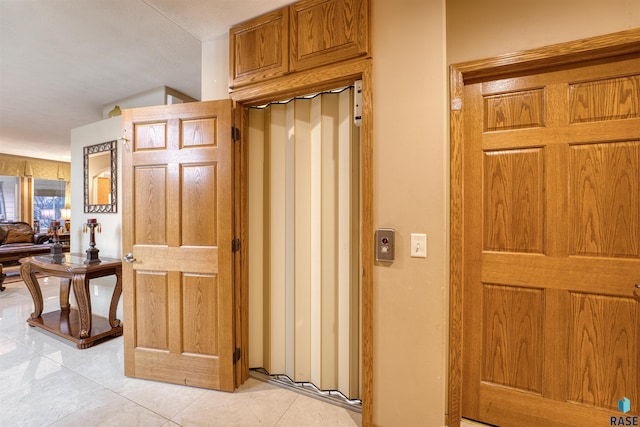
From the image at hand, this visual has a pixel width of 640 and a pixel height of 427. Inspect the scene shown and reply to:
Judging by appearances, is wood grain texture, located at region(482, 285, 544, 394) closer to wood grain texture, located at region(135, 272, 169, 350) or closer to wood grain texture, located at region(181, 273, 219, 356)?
wood grain texture, located at region(181, 273, 219, 356)

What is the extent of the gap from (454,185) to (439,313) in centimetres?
69

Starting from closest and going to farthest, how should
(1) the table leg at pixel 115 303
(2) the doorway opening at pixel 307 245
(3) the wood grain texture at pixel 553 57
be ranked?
(3) the wood grain texture at pixel 553 57 → (2) the doorway opening at pixel 307 245 → (1) the table leg at pixel 115 303

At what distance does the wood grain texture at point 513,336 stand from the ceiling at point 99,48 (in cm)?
224

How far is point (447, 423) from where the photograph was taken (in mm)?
1532

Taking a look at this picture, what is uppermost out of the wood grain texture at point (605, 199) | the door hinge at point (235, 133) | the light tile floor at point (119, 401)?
the door hinge at point (235, 133)

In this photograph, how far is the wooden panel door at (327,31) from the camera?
1535 mm

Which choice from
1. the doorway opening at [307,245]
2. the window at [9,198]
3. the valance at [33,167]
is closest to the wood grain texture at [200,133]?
the doorway opening at [307,245]

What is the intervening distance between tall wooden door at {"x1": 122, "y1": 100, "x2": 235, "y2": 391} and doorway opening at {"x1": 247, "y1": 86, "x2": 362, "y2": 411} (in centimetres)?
26

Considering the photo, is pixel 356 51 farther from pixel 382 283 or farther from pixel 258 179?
pixel 382 283

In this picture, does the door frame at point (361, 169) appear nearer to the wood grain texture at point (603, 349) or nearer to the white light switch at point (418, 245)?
the white light switch at point (418, 245)

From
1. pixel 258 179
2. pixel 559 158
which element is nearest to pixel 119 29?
pixel 258 179

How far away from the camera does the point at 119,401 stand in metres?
1.83

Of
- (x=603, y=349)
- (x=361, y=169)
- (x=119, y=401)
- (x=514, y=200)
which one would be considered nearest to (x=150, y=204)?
(x=119, y=401)

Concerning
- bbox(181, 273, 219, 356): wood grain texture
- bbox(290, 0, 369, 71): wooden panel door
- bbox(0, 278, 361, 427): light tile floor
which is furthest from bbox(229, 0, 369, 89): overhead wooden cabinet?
bbox(0, 278, 361, 427): light tile floor
